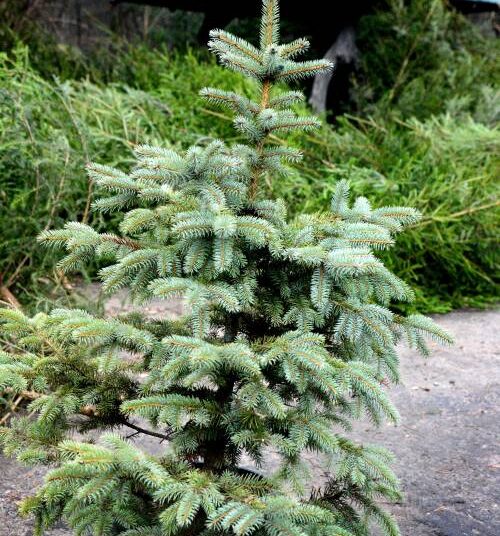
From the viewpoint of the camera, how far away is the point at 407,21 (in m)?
6.50

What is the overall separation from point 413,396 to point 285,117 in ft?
7.12

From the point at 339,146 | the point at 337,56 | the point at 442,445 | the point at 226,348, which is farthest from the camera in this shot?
the point at 337,56

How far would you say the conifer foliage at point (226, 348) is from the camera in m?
1.67

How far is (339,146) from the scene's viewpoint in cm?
517

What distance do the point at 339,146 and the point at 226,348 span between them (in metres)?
3.74

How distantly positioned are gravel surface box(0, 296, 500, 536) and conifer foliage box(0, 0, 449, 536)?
0.56m

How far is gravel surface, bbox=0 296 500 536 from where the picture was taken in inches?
98.6

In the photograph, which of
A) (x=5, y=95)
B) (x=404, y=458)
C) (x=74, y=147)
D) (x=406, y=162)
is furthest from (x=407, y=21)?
(x=404, y=458)

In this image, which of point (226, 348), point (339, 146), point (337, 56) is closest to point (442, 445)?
point (226, 348)

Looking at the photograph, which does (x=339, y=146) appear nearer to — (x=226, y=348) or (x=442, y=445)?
(x=442, y=445)

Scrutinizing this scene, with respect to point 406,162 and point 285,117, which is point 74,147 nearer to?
point 406,162

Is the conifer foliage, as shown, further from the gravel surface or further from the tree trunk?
the tree trunk

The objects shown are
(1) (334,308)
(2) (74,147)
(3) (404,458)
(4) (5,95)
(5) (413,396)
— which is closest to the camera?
(1) (334,308)

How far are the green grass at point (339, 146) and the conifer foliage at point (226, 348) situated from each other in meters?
1.78
